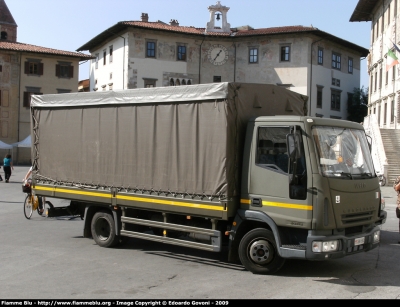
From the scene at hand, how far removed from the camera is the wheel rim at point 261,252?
8.16m

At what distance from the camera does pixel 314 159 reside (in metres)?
7.74

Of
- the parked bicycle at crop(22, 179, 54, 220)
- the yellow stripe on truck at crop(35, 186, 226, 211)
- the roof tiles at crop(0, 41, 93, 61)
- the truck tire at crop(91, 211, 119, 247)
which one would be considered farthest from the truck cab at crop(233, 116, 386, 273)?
the roof tiles at crop(0, 41, 93, 61)

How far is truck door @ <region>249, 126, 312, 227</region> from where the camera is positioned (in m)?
7.72

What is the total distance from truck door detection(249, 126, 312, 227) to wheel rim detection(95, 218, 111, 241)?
12.1 ft

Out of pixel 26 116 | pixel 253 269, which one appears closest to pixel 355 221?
pixel 253 269

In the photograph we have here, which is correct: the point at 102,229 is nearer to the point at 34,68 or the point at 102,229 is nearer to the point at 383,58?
the point at 383,58

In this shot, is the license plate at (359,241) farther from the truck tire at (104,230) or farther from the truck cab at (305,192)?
the truck tire at (104,230)

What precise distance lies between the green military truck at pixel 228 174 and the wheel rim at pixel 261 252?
0.05ft

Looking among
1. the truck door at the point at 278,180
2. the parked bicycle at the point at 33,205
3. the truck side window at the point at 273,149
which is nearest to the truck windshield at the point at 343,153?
the truck door at the point at 278,180

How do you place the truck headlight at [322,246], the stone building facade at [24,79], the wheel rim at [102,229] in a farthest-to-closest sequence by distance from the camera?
the stone building facade at [24,79]
the wheel rim at [102,229]
the truck headlight at [322,246]

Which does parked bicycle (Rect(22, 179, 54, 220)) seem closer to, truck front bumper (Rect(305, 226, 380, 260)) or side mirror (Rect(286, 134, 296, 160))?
side mirror (Rect(286, 134, 296, 160))

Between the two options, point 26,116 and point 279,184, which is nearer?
point 279,184

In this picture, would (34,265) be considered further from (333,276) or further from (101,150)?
(333,276)

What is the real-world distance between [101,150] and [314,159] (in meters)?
4.57
